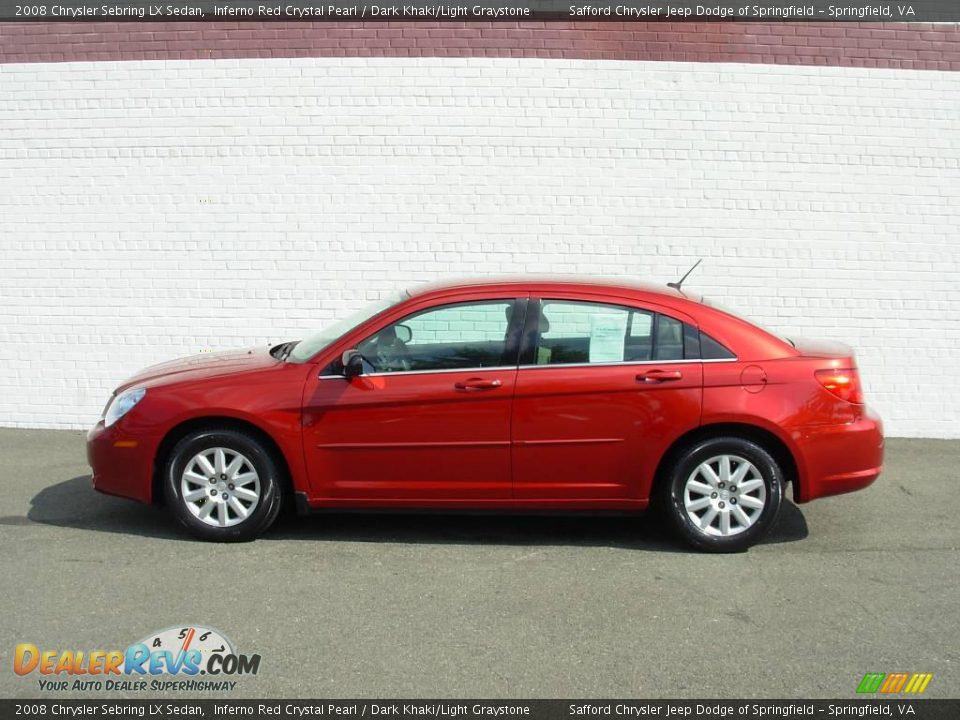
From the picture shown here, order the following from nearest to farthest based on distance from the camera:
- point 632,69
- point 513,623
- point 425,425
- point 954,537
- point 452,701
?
1. point 452,701
2. point 513,623
3. point 425,425
4. point 954,537
5. point 632,69

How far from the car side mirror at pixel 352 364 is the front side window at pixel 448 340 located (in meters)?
0.09

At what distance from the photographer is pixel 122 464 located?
5.59 meters

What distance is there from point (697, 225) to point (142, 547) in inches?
214

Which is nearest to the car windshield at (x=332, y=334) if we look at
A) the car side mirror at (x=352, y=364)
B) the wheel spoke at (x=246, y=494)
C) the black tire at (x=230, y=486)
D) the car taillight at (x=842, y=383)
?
the car side mirror at (x=352, y=364)

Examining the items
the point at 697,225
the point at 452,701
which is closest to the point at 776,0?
the point at 697,225

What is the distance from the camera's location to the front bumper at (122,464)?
5.55 m

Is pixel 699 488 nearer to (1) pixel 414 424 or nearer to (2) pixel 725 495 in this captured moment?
(2) pixel 725 495

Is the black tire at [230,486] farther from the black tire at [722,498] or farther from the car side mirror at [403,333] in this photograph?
the black tire at [722,498]

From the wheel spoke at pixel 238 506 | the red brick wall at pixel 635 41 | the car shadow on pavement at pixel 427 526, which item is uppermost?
the red brick wall at pixel 635 41

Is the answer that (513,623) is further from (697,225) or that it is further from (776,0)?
(776,0)

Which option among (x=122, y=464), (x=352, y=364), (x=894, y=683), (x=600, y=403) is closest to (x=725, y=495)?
(x=600, y=403)

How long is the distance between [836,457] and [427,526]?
2.49m

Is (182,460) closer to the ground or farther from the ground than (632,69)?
closer to the ground

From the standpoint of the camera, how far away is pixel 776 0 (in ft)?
28.5
